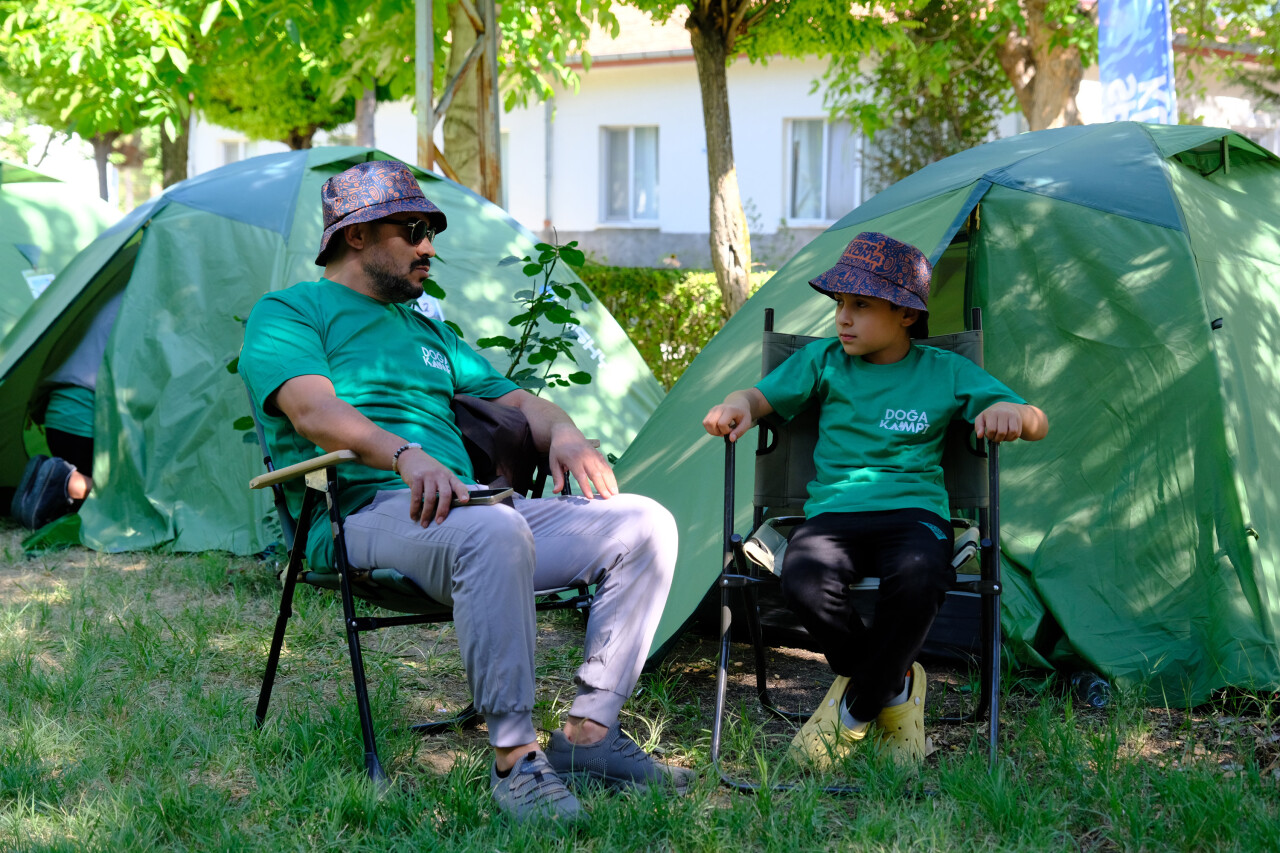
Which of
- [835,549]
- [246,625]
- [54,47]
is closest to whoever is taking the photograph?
[835,549]

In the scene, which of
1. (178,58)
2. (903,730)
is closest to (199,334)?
(178,58)

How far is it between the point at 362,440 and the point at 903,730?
4.69ft

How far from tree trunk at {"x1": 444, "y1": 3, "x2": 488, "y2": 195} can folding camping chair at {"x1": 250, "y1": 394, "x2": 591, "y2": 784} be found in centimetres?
409

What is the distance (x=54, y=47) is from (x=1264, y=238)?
254 inches

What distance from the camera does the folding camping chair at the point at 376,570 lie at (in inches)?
105

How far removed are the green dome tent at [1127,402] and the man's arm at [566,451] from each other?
1.96ft

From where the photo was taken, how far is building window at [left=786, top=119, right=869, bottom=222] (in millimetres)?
15250

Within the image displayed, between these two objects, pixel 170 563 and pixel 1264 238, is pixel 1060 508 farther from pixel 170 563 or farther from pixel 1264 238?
pixel 170 563

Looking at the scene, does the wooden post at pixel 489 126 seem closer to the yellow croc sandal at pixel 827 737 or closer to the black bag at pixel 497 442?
the black bag at pixel 497 442

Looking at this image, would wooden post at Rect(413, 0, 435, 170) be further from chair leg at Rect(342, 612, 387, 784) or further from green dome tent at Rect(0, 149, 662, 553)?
chair leg at Rect(342, 612, 387, 784)

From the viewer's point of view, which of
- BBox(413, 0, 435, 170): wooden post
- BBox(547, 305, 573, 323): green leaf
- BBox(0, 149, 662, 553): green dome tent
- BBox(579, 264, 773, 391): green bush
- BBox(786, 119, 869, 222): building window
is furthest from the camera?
BBox(786, 119, 869, 222): building window

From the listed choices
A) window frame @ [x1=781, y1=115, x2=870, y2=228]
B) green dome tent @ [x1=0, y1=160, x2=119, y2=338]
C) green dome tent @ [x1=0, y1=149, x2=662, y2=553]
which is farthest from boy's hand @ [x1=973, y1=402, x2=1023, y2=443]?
window frame @ [x1=781, y1=115, x2=870, y2=228]

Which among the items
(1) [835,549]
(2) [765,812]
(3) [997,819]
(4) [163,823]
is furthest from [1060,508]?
(4) [163,823]

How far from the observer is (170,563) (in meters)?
4.86
